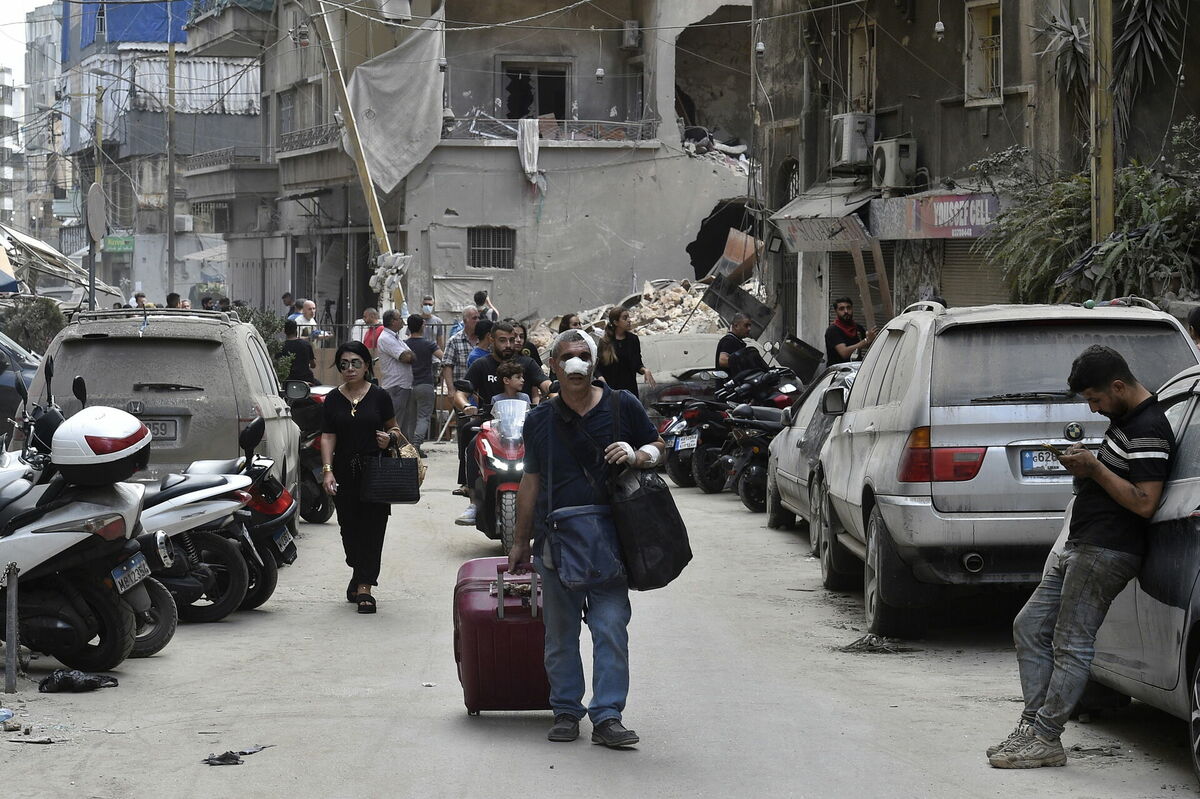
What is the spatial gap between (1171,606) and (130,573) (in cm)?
517

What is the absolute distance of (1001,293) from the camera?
70.8 ft

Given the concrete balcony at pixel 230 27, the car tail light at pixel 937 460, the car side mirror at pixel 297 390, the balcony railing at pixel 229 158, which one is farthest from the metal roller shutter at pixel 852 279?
the balcony railing at pixel 229 158

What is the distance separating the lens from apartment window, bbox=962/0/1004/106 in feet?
73.4

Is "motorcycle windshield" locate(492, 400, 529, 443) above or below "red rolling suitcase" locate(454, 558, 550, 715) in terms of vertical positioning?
above

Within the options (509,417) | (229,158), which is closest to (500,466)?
(509,417)

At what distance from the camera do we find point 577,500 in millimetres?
6906

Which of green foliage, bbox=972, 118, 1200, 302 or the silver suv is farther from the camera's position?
green foliage, bbox=972, 118, 1200, 302

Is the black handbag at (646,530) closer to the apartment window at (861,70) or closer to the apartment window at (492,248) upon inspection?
the apartment window at (861,70)

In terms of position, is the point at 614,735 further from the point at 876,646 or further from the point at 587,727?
the point at 876,646

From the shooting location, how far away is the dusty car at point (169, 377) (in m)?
11.6

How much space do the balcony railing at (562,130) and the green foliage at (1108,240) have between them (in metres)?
20.7

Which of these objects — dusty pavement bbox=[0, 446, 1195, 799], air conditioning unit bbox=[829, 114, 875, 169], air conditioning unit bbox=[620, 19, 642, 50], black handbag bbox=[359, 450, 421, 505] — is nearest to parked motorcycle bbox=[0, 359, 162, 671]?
dusty pavement bbox=[0, 446, 1195, 799]

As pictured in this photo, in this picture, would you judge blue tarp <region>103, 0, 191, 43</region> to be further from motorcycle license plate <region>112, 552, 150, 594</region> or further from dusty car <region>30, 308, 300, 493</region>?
motorcycle license plate <region>112, 552, 150, 594</region>

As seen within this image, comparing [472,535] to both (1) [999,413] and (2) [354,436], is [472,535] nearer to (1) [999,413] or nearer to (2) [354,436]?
(2) [354,436]
